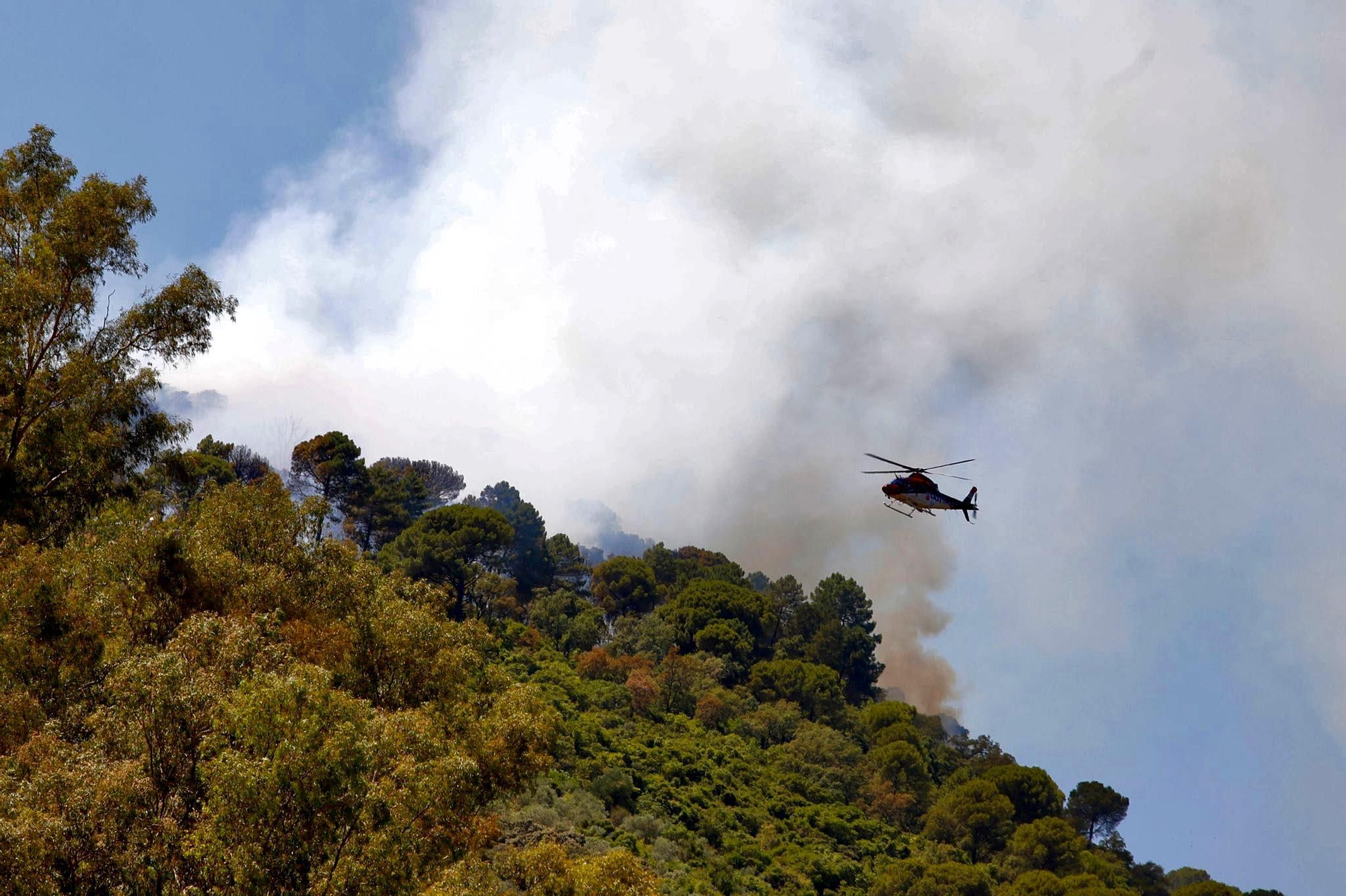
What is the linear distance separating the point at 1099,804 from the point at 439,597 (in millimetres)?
88903

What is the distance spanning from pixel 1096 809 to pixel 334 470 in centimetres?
8196

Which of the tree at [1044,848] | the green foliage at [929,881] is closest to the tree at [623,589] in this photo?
the tree at [1044,848]

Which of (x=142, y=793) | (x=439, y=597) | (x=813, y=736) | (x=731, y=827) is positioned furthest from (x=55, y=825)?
(x=813, y=736)

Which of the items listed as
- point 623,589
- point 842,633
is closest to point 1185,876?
point 842,633

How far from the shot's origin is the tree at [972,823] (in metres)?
72.1

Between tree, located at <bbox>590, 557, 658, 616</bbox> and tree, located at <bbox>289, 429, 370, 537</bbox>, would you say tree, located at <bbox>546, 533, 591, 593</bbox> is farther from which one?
tree, located at <bbox>289, 429, 370, 537</bbox>

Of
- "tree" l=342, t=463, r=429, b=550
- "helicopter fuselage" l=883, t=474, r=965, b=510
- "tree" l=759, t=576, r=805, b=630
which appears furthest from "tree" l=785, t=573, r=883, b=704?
"helicopter fuselage" l=883, t=474, r=965, b=510

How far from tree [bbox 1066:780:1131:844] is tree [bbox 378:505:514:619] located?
206 ft

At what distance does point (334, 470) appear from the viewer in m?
89.9

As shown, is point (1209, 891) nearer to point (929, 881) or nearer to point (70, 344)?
point (929, 881)

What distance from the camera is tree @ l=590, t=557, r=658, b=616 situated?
11150cm

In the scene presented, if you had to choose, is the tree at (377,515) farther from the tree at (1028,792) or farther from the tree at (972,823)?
the tree at (1028,792)

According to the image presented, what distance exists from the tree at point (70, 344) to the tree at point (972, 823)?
207ft

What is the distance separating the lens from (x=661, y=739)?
6306 cm
